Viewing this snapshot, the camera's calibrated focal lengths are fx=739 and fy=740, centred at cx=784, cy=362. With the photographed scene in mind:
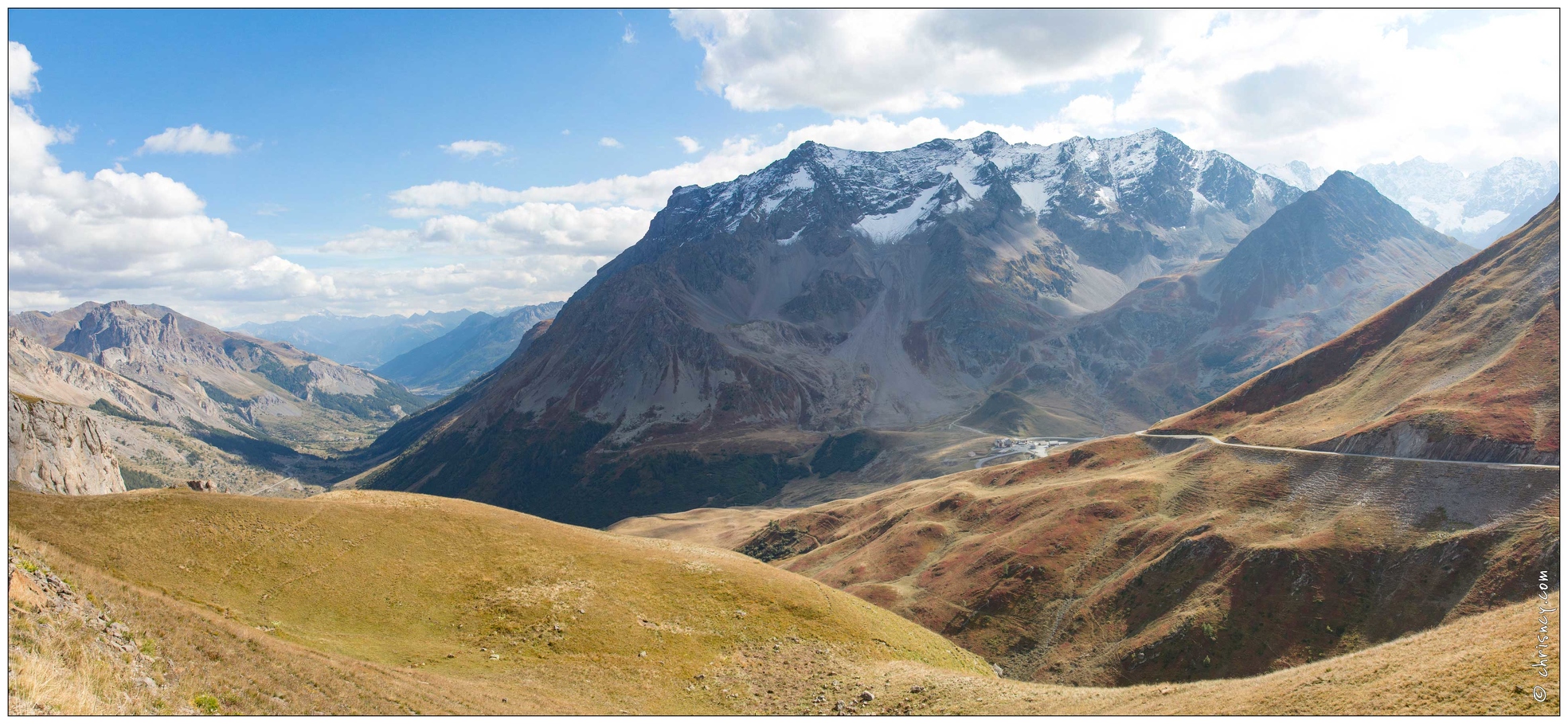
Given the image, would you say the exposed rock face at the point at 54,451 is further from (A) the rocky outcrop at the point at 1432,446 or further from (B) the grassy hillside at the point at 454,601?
(A) the rocky outcrop at the point at 1432,446

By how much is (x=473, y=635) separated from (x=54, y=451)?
49.0 m

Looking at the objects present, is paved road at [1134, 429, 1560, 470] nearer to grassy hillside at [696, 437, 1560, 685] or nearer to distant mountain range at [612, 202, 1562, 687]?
distant mountain range at [612, 202, 1562, 687]

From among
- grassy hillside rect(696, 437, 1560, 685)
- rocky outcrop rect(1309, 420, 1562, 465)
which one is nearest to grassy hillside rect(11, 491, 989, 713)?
grassy hillside rect(696, 437, 1560, 685)

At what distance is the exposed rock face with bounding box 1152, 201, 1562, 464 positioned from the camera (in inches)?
3526

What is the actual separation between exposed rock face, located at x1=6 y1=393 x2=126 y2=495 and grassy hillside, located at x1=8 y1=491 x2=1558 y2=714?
1366cm

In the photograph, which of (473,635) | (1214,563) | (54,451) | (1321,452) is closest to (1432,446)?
(1321,452)

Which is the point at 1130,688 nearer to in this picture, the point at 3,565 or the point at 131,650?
Answer: the point at 131,650

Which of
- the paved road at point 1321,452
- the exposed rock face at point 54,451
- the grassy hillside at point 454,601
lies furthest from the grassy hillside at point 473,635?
the paved road at point 1321,452

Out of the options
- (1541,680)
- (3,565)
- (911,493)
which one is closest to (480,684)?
(3,565)

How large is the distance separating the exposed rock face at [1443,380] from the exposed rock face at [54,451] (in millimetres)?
144048

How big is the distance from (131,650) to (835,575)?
97.8 metres

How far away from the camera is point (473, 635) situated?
51375 millimetres

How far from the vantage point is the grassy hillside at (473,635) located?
33000mm

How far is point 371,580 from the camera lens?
5566cm
